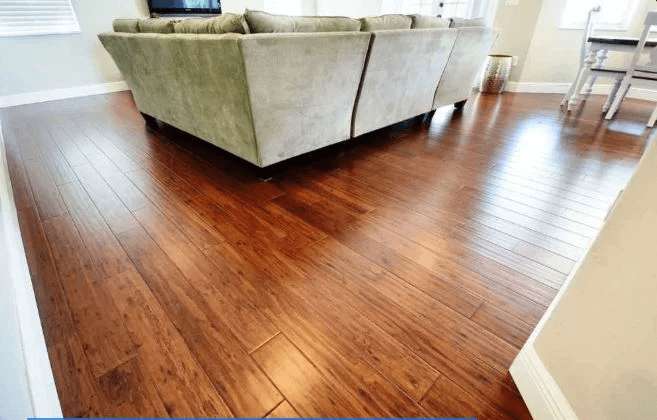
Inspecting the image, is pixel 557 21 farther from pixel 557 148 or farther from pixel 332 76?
pixel 332 76

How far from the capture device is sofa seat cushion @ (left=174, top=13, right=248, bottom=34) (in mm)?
1335

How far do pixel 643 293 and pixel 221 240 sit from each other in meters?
1.26

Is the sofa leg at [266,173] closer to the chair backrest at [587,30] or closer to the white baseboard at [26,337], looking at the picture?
the white baseboard at [26,337]

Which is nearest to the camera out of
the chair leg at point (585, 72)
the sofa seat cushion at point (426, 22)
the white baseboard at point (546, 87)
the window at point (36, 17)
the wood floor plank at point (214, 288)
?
the wood floor plank at point (214, 288)

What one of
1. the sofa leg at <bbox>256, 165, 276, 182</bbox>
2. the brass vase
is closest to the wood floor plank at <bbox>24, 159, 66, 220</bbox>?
the sofa leg at <bbox>256, 165, 276, 182</bbox>

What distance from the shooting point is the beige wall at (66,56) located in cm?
340

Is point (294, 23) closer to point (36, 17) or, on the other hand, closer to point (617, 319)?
point (617, 319)

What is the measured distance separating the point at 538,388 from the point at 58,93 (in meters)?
5.29

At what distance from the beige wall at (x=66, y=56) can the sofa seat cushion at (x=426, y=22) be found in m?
3.94

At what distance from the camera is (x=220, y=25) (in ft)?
4.57

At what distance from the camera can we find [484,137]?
250 centimetres

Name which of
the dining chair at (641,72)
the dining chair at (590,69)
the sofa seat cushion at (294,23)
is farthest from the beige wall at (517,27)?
the sofa seat cushion at (294,23)

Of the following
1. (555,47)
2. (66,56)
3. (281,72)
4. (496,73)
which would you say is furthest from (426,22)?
(66,56)

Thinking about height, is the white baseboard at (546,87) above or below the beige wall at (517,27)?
below
